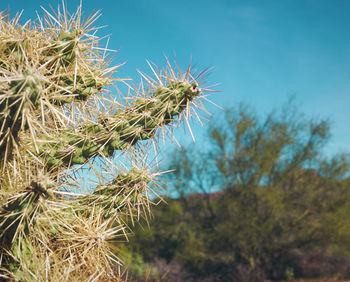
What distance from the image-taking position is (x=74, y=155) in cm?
236

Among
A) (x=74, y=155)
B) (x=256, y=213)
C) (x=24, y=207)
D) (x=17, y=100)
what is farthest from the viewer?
(x=256, y=213)

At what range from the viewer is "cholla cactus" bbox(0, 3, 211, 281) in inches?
80.6

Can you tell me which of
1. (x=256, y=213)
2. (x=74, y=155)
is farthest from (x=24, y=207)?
(x=256, y=213)

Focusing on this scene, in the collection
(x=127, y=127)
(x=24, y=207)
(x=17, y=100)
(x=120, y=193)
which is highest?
(x=127, y=127)

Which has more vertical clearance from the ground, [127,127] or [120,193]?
[127,127]

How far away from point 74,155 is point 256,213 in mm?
12136

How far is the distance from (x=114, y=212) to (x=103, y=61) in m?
1.30

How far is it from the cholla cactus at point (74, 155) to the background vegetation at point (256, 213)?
1133cm

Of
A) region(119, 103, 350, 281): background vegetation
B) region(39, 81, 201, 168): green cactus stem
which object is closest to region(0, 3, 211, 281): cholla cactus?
region(39, 81, 201, 168): green cactus stem

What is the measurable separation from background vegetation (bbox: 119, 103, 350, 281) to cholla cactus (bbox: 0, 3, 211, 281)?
1133 cm

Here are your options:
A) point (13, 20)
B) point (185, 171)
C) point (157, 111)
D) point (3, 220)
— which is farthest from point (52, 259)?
point (185, 171)

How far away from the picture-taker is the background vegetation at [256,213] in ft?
43.5

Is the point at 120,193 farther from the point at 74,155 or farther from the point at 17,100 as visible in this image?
the point at 17,100

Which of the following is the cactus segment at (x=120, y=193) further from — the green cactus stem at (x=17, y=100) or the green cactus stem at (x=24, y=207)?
the green cactus stem at (x=17, y=100)
